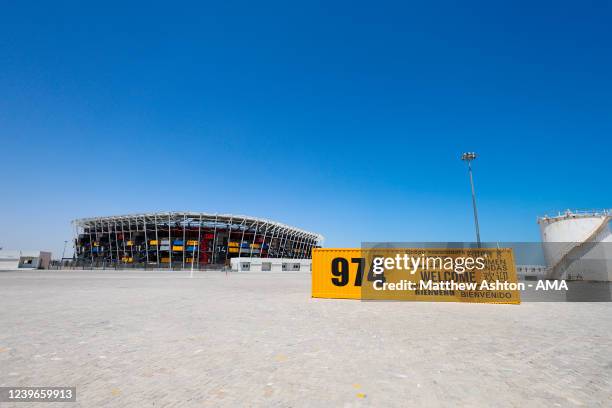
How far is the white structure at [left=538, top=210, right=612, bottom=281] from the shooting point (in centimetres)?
3378

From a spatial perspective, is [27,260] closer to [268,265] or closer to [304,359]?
[268,265]

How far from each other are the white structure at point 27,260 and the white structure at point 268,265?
30878mm

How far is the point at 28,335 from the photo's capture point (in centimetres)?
634

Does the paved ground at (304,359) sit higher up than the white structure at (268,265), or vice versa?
the paved ground at (304,359)

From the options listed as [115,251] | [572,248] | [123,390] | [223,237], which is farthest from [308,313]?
[115,251]

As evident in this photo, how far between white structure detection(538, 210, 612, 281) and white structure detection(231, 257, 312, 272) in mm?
43779

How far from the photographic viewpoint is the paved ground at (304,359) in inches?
146

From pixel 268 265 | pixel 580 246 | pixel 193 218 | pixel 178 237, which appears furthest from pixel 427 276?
pixel 178 237

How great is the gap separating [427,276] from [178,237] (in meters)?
78.0

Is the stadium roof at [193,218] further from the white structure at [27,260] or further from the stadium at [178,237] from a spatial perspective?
the white structure at [27,260]

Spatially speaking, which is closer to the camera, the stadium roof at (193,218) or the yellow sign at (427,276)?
the yellow sign at (427,276)

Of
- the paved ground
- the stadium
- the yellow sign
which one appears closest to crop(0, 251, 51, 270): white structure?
the stadium

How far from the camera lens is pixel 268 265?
6131cm

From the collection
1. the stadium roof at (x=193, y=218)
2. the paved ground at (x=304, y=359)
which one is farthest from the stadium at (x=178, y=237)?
the paved ground at (x=304, y=359)
